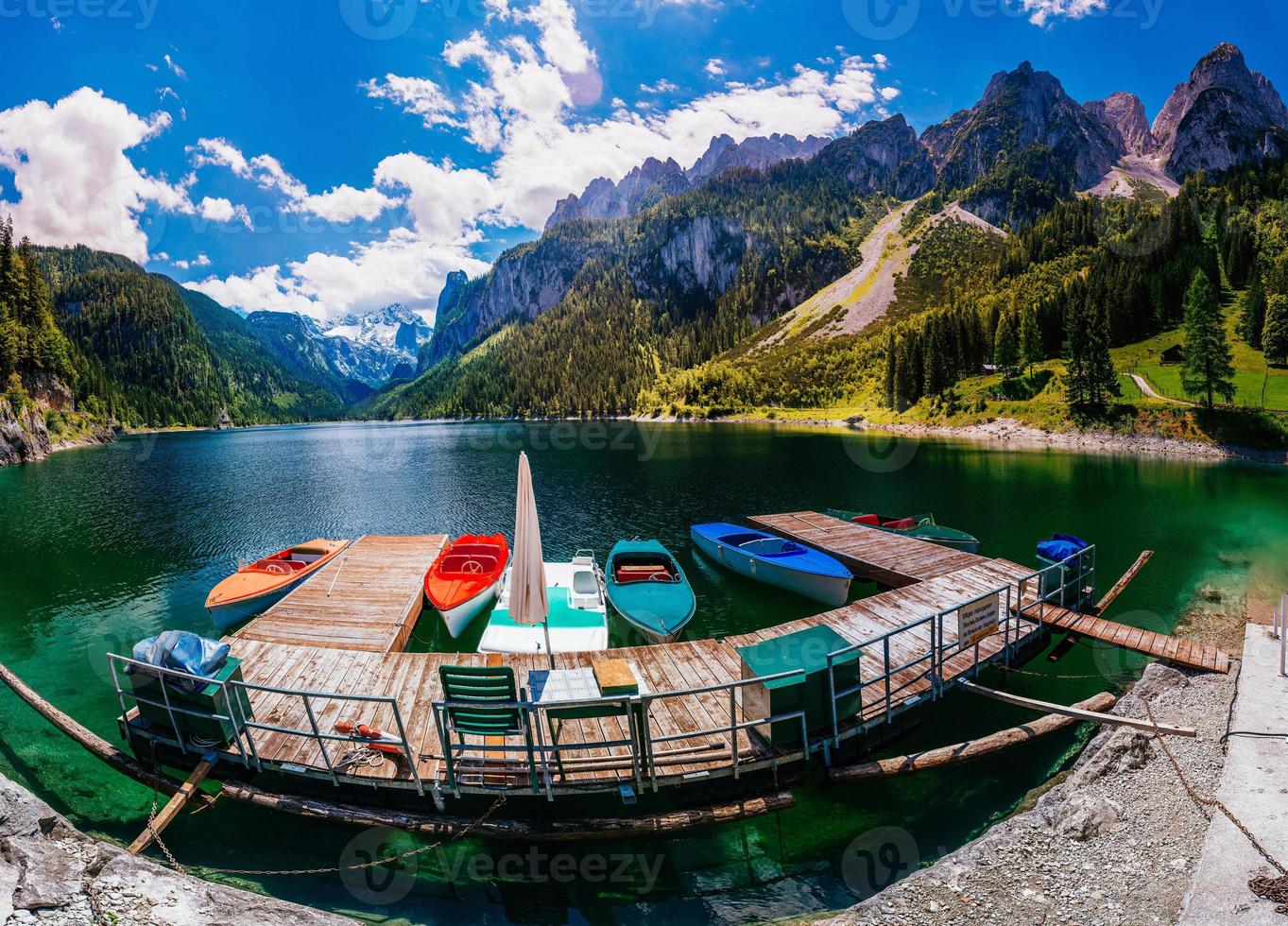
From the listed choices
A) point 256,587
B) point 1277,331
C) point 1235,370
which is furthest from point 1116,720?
point 1277,331

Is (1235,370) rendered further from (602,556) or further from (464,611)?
(464,611)

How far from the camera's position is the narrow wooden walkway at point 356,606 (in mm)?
18406

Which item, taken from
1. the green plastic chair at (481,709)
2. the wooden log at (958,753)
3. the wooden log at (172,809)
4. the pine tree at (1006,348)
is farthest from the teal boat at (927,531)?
the pine tree at (1006,348)

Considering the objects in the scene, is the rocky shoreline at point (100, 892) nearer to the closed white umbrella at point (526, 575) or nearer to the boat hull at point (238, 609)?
the closed white umbrella at point (526, 575)

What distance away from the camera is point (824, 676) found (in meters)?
11.3

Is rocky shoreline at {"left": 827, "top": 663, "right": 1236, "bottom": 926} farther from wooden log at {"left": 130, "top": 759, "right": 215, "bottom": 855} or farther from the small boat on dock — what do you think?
wooden log at {"left": 130, "top": 759, "right": 215, "bottom": 855}

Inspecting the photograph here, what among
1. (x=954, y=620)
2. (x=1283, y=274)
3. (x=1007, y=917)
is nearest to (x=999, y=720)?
(x=954, y=620)

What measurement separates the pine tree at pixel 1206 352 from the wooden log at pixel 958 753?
7862 centimetres

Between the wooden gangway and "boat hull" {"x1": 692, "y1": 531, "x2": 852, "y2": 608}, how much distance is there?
7.66 feet

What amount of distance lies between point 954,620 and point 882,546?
10.5 metres

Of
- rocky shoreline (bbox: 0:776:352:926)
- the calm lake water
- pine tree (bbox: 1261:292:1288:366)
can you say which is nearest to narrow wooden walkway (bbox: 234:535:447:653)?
the calm lake water

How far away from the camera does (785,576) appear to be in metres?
24.9

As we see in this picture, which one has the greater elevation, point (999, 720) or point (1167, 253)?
point (1167, 253)

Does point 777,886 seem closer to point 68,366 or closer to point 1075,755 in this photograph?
point 1075,755
